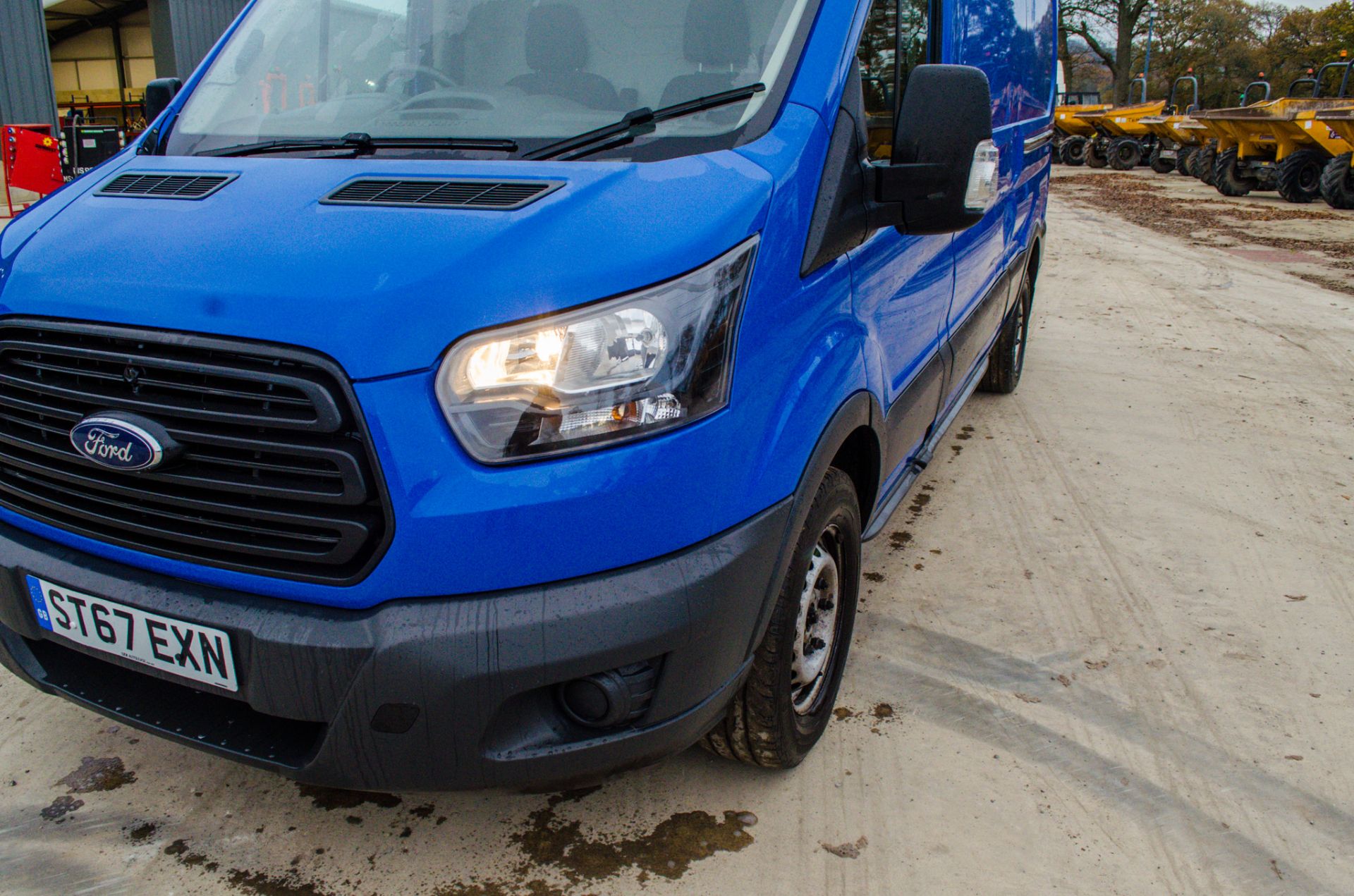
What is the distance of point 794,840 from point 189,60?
19.8 metres

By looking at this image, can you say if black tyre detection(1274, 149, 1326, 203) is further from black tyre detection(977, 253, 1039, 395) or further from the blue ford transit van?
the blue ford transit van

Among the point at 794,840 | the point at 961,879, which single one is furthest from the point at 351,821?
the point at 961,879

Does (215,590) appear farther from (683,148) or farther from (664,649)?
(683,148)

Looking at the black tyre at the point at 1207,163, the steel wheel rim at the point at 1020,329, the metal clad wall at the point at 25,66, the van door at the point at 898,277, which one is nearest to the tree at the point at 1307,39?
the black tyre at the point at 1207,163

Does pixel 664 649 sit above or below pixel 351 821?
above

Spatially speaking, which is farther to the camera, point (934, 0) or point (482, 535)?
point (934, 0)

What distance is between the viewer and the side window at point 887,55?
7.55 feet

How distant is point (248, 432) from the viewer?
1634 mm

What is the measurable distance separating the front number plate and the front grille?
112 mm

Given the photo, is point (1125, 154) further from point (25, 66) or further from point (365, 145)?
point (365, 145)

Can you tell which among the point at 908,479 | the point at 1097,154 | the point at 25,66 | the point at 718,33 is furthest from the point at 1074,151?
the point at 718,33

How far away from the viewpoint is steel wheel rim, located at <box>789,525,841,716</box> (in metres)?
2.23

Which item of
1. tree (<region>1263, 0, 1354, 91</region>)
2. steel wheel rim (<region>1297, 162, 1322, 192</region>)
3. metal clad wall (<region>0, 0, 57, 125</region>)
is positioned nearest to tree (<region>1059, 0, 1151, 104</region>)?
tree (<region>1263, 0, 1354, 91</region>)

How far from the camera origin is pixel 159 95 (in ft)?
10.0
